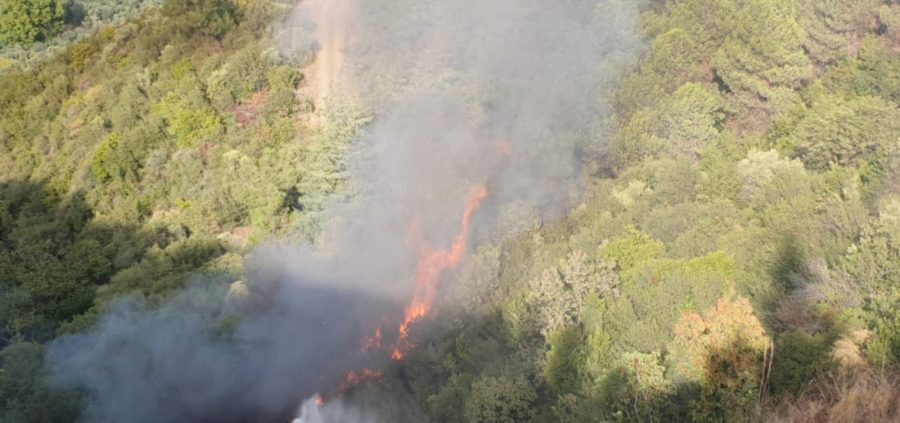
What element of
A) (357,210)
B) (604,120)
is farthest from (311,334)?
(604,120)

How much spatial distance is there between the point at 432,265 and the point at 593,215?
7.44 meters

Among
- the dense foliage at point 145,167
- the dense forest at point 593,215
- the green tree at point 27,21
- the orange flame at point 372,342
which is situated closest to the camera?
the dense forest at point 593,215

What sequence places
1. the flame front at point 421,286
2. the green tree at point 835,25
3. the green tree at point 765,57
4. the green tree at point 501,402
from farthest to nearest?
1. the green tree at point 835,25
2. the green tree at point 765,57
3. the flame front at point 421,286
4. the green tree at point 501,402

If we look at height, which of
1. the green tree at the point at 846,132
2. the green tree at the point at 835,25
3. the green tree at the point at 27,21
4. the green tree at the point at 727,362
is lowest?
the green tree at the point at 27,21

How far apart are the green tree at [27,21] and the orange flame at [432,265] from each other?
37.3 metres

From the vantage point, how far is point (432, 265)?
35125 mm

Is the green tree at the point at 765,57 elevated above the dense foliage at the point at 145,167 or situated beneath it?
elevated above

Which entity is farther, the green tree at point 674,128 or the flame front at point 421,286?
the green tree at point 674,128

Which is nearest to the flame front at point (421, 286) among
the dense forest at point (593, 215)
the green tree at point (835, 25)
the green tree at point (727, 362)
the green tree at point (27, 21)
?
the dense forest at point (593, 215)

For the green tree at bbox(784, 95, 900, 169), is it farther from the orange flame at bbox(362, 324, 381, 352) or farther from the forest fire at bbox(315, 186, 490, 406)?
the orange flame at bbox(362, 324, 381, 352)

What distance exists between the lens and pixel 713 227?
93.0 ft

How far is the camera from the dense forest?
2075 cm

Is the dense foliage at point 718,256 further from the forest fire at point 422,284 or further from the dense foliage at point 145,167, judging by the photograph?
the dense foliage at point 145,167

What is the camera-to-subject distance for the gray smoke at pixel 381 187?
29953 millimetres
